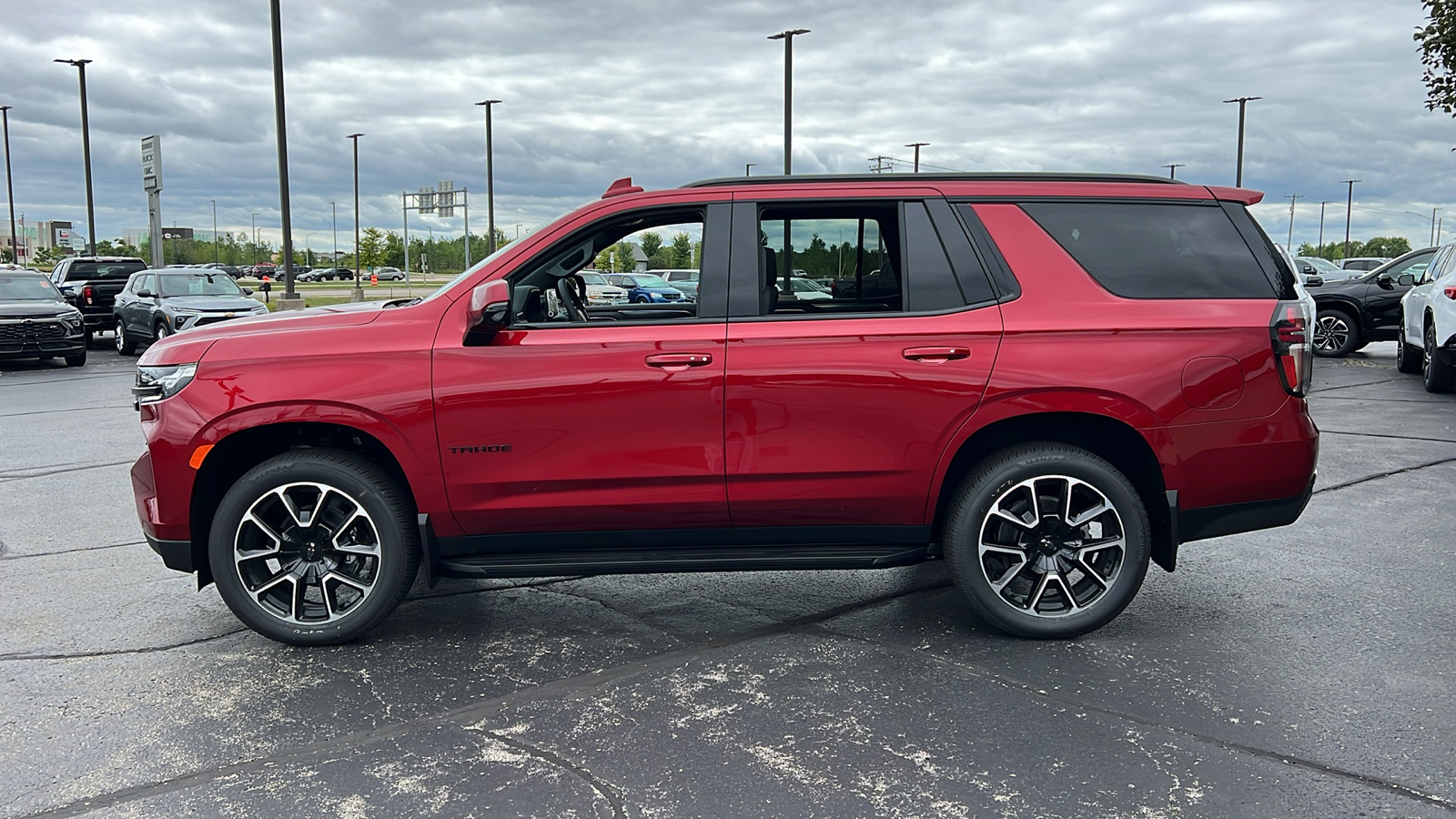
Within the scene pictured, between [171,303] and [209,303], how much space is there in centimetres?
61

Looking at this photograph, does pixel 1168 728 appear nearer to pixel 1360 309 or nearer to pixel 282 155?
pixel 1360 309

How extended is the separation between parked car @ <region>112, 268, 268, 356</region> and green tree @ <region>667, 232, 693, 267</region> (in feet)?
51.6

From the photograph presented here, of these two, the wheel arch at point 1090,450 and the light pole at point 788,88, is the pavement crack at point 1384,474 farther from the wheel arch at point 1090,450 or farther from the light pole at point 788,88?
the light pole at point 788,88

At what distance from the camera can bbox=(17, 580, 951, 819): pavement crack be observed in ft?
10.8

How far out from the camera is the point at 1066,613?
15.0 feet

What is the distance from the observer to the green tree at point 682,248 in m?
4.51

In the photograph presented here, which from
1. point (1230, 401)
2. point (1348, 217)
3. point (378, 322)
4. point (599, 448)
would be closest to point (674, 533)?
point (599, 448)

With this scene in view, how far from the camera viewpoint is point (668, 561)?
14.5 ft

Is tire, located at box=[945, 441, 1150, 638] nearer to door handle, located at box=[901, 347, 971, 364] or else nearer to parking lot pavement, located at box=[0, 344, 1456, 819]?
parking lot pavement, located at box=[0, 344, 1456, 819]

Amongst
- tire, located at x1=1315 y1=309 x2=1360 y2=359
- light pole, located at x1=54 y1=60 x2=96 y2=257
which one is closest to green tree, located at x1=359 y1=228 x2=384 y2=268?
light pole, located at x1=54 y1=60 x2=96 y2=257

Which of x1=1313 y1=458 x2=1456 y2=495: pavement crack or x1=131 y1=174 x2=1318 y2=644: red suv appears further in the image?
x1=1313 y1=458 x2=1456 y2=495: pavement crack

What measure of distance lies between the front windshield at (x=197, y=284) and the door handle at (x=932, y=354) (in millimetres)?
19041

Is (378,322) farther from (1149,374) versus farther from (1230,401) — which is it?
(1230,401)

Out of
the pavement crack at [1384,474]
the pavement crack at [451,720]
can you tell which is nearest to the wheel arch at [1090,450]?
the pavement crack at [451,720]
